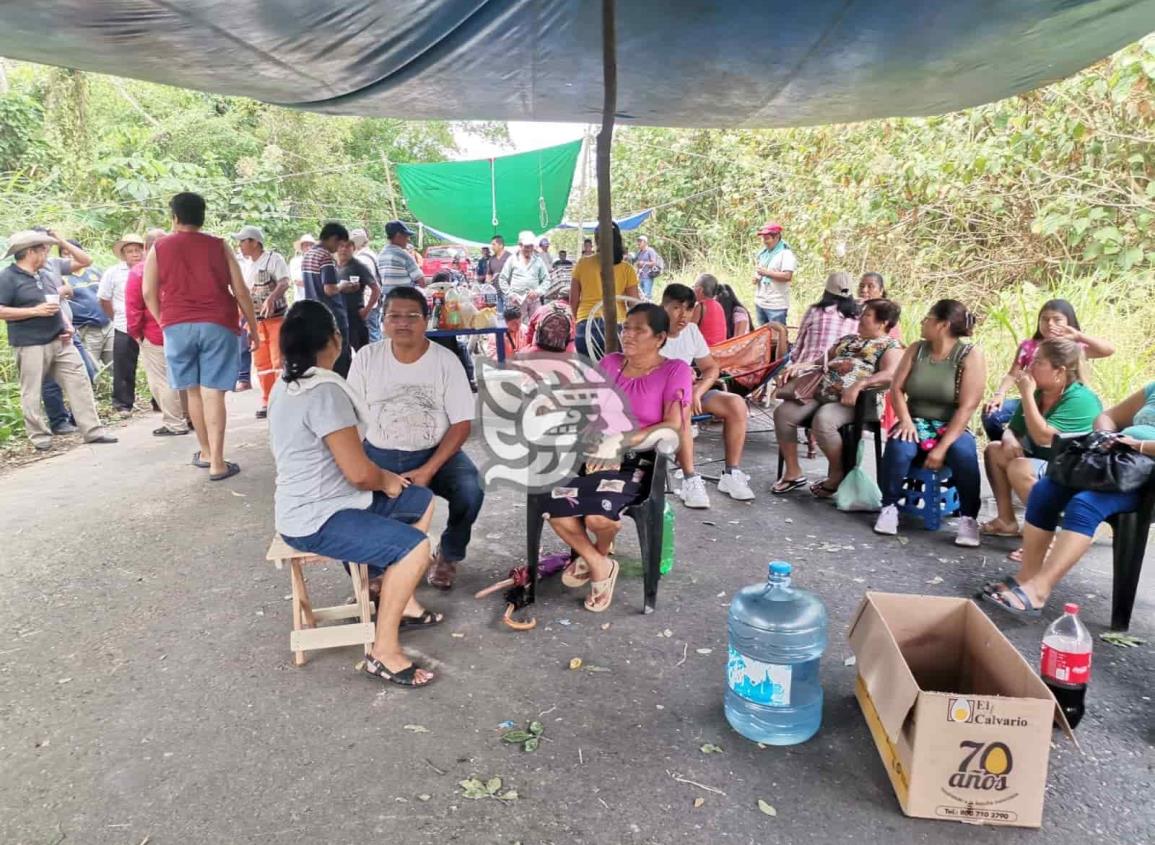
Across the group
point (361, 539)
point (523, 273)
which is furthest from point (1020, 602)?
point (523, 273)

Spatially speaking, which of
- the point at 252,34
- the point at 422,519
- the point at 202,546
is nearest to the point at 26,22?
the point at 252,34

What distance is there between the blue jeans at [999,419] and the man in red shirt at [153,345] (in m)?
6.31

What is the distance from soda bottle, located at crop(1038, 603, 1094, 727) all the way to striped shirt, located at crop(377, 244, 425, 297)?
6214mm

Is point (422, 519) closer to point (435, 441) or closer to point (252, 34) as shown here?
point (435, 441)

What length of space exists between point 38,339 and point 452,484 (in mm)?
4627

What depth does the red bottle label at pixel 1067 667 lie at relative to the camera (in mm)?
2230

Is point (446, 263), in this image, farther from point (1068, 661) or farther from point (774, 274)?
point (1068, 661)

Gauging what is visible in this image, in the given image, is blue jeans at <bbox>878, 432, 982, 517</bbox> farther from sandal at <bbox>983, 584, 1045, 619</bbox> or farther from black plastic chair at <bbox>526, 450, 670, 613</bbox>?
black plastic chair at <bbox>526, 450, 670, 613</bbox>

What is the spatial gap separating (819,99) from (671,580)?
3.90 meters

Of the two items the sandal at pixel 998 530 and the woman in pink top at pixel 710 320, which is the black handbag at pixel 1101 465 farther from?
the woman in pink top at pixel 710 320

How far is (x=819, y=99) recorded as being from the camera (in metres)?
5.30

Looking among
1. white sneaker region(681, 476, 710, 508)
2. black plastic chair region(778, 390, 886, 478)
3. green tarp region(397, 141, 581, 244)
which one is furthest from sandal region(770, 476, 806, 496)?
green tarp region(397, 141, 581, 244)

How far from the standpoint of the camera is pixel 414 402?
329 cm

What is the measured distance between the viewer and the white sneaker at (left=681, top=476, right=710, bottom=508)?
4.52 m
